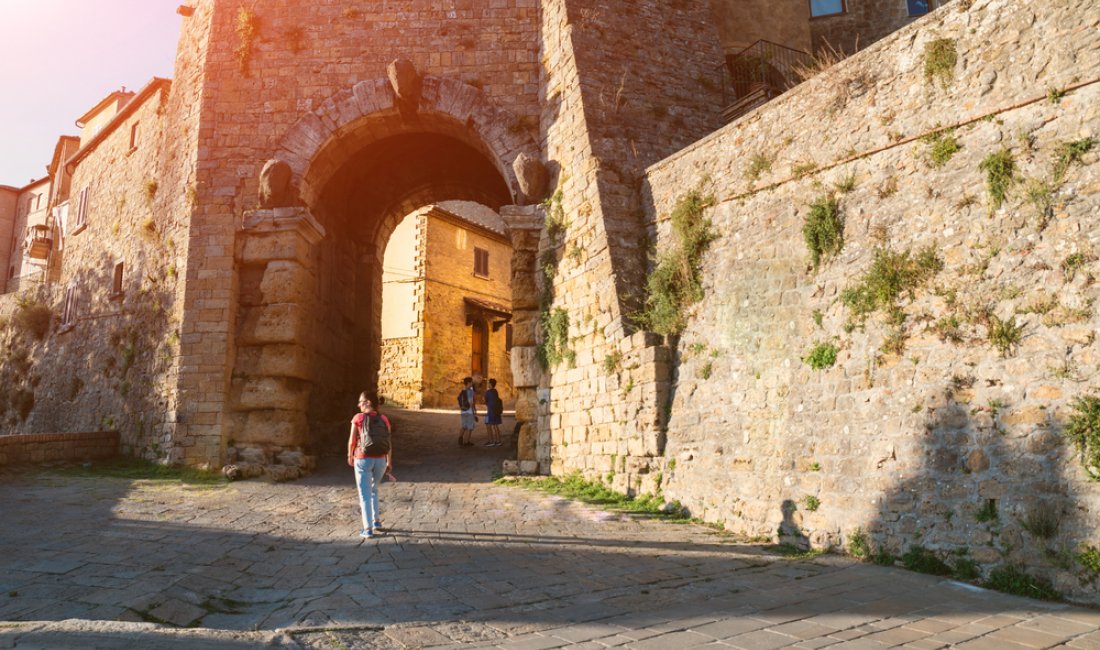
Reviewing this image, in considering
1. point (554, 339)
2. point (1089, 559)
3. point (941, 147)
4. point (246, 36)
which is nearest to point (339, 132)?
point (246, 36)

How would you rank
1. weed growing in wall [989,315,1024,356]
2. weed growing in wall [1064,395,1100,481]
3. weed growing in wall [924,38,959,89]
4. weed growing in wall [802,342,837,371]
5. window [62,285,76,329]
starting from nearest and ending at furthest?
weed growing in wall [1064,395,1100,481], weed growing in wall [989,315,1024,356], weed growing in wall [924,38,959,89], weed growing in wall [802,342,837,371], window [62,285,76,329]

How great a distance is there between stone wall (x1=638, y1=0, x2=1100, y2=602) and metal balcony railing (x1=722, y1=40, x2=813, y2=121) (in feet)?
16.8

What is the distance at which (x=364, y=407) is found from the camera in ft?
22.6

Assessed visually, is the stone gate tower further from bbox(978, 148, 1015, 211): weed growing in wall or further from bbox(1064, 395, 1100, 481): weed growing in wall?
bbox(1064, 395, 1100, 481): weed growing in wall

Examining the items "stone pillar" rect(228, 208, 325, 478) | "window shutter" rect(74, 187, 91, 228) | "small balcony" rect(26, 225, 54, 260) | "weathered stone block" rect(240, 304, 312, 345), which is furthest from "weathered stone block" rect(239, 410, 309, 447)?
"small balcony" rect(26, 225, 54, 260)

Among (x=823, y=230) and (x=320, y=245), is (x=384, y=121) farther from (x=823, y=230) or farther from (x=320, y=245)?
(x=823, y=230)

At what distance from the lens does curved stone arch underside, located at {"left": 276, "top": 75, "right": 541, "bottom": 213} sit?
11.0 metres

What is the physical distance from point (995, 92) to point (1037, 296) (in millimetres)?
1735

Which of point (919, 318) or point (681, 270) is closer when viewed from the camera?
point (919, 318)

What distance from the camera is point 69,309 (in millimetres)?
16062

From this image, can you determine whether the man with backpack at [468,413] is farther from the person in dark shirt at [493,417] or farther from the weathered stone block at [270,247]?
the weathered stone block at [270,247]

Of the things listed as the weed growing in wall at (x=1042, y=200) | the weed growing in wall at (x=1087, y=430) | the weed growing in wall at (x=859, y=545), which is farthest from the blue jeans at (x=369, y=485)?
the weed growing in wall at (x=1042, y=200)

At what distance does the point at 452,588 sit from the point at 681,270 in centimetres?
479

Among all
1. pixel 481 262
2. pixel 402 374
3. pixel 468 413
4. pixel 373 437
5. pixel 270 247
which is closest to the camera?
pixel 373 437
